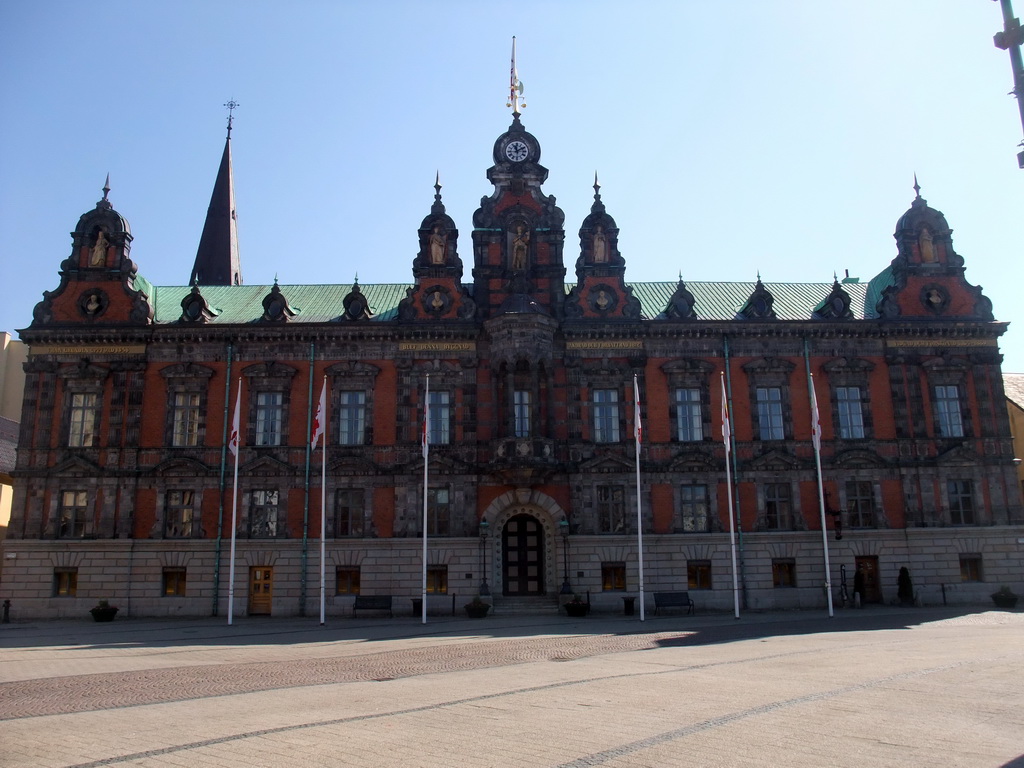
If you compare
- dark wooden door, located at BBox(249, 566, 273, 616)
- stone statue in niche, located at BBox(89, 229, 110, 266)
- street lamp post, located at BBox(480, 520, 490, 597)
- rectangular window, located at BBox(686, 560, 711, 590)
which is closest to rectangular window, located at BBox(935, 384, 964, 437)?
rectangular window, located at BBox(686, 560, 711, 590)

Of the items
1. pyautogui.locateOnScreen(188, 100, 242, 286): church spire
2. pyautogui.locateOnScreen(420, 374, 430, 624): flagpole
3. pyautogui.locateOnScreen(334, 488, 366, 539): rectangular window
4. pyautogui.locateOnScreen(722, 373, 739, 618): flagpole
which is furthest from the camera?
pyautogui.locateOnScreen(188, 100, 242, 286): church spire

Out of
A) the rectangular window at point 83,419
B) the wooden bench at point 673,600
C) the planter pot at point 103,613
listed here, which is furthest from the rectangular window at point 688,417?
the rectangular window at point 83,419

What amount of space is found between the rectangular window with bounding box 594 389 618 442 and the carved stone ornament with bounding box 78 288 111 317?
2387 cm

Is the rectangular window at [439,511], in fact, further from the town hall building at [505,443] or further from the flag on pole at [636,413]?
the flag on pole at [636,413]

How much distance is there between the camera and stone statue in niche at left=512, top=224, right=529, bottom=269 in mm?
41562

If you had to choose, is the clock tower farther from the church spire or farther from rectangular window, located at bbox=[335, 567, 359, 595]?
the church spire

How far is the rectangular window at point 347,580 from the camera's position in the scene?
1529 inches

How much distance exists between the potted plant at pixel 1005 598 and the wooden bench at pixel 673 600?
1366 cm

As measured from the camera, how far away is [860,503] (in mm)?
40125

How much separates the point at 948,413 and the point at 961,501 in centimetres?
415

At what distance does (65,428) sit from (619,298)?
87.1ft

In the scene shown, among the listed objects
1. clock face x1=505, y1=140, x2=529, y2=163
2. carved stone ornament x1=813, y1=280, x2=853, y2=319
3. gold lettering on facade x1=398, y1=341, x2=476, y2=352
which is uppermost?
clock face x1=505, y1=140, x2=529, y2=163

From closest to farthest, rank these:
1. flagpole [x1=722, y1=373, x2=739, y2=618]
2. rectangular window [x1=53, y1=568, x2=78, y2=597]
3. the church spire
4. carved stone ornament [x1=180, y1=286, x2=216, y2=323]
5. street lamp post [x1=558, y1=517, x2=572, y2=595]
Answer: flagpole [x1=722, y1=373, x2=739, y2=618]
rectangular window [x1=53, y1=568, x2=78, y2=597]
street lamp post [x1=558, y1=517, x2=572, y2=595]
carved stone ornament [x1=180, y1=286, x2=216, y2=323]
the church spire

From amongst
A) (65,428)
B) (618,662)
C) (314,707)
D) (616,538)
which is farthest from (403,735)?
(65,428)
